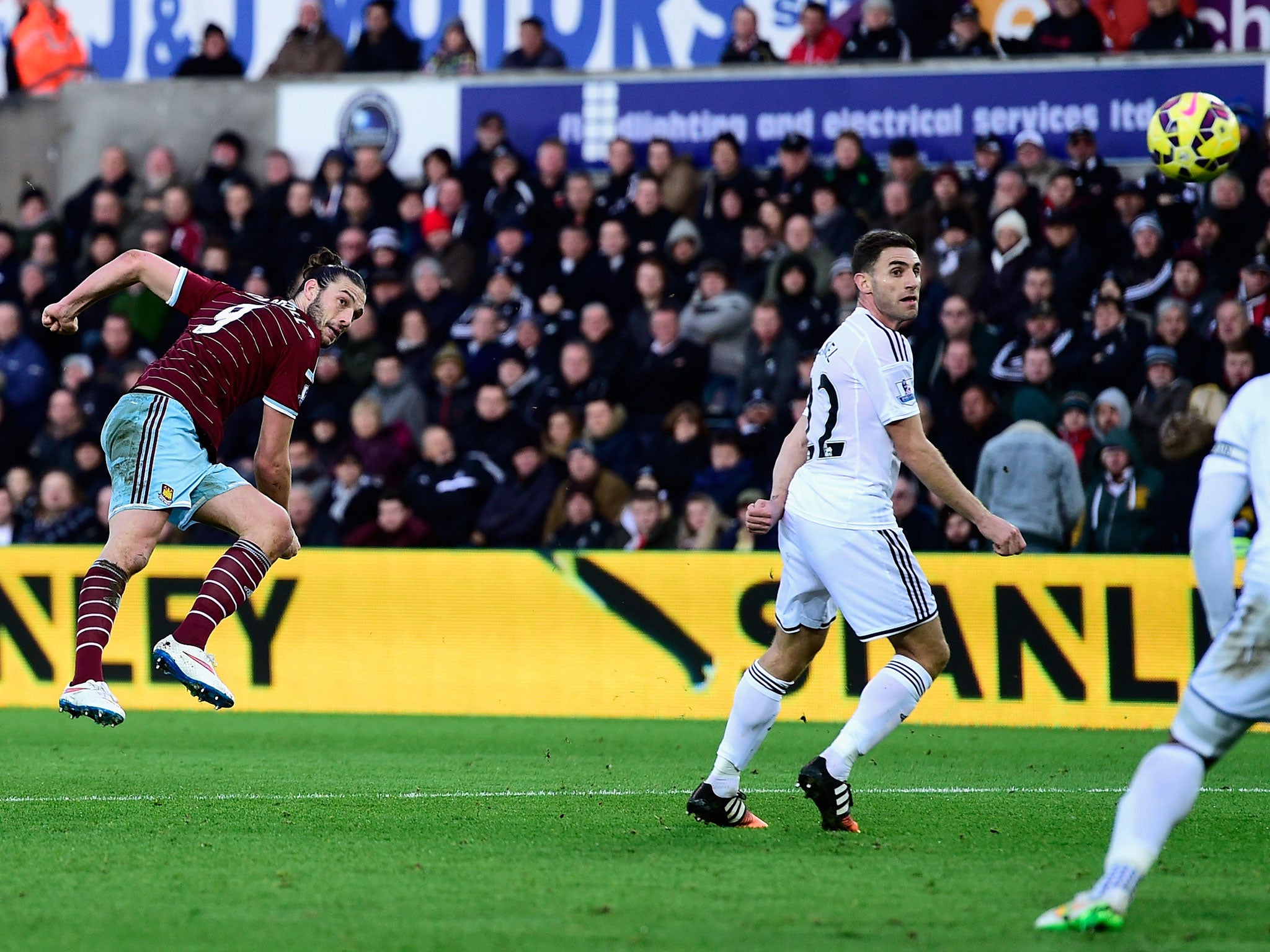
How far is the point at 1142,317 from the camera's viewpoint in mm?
13273

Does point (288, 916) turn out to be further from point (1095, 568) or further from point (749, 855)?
point (1095, 568)

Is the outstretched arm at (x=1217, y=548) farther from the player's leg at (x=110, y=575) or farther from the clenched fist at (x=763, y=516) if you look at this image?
the player's leg at (x=110, y=575)

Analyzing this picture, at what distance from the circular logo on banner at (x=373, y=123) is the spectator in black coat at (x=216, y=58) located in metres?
1.38

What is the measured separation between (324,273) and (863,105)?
8.38m

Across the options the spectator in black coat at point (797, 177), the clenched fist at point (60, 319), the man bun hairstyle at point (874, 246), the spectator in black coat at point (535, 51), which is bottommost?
the clenched fist at point (60, 319)

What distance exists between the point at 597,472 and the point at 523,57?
486 centimetres

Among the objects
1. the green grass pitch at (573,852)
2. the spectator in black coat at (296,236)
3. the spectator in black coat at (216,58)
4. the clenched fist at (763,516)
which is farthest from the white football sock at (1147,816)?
the spectator in black coat at (216,58)

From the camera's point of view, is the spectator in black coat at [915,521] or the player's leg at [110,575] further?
the spectator in black coat at [915,521]

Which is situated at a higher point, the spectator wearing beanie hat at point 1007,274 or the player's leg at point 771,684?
the spectator wearing beanie hat at point 1007,274

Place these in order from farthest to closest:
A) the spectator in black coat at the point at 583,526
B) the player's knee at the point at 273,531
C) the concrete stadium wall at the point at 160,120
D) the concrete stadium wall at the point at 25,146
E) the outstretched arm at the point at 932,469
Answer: the concrete stadium wall at the point at 25,146 → the concrete stadium wall at the point at 160,120 → the spectator in black coat at the point at 583,526 → the player's knee at the point at 273,531 → the outstretched arm at the point at 932,469

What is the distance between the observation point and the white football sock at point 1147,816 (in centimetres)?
488

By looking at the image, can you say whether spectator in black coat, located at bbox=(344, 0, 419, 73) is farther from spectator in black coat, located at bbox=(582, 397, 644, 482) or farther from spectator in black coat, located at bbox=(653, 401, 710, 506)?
spectator in black coat, located at bbox=(653, 401, 710, 506)

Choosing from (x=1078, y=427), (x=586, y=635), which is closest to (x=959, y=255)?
(x=1078, y=427)

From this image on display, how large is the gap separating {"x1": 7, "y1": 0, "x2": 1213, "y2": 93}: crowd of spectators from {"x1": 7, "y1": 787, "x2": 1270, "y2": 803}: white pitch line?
8.11 meters
